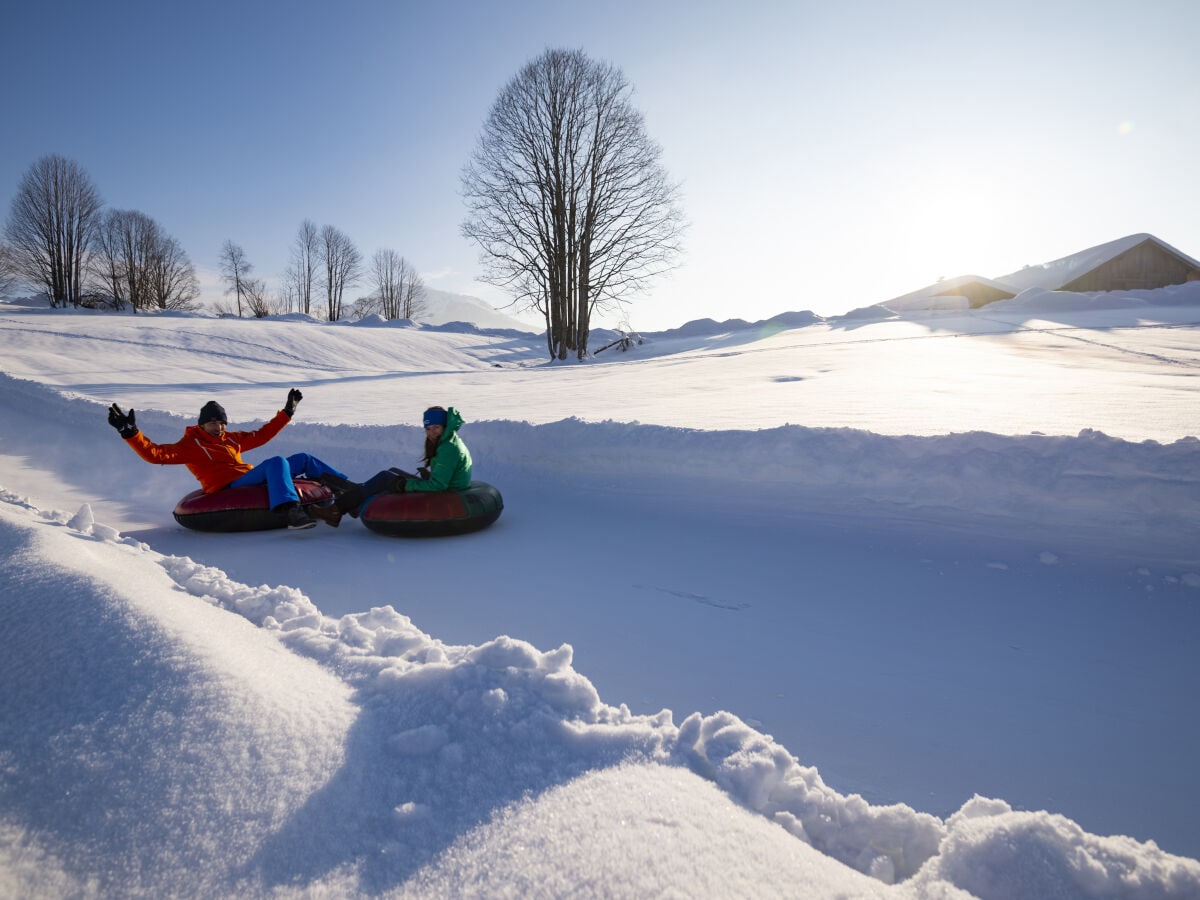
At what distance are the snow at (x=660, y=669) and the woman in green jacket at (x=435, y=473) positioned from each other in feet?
0.89

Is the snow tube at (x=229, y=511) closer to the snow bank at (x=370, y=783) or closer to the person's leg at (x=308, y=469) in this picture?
the person's leg at (x=308, y=469)

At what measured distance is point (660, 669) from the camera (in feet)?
9.90

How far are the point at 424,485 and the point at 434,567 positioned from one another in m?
0.88

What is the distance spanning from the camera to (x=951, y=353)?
1152 centimetres

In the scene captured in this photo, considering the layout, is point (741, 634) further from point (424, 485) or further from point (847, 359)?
point (847, 359)

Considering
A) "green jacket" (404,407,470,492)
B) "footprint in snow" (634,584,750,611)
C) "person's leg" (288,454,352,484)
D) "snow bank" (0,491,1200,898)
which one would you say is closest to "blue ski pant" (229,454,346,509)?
"person's leg" (288,454,352,484)

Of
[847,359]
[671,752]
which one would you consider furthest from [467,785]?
[847,359]

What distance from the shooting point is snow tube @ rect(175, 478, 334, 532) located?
16.6ft

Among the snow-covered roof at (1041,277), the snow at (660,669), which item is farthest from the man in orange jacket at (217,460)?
the snow-covered roof at (1041,277)

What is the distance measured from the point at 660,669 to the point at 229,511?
12.8 feet

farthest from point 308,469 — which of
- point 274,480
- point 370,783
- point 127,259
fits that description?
point 127,259

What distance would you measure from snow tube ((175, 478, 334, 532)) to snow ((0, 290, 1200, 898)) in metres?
0.18

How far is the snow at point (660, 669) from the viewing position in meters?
1.44

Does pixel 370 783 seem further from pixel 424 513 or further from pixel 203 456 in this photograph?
pixel 203 456
